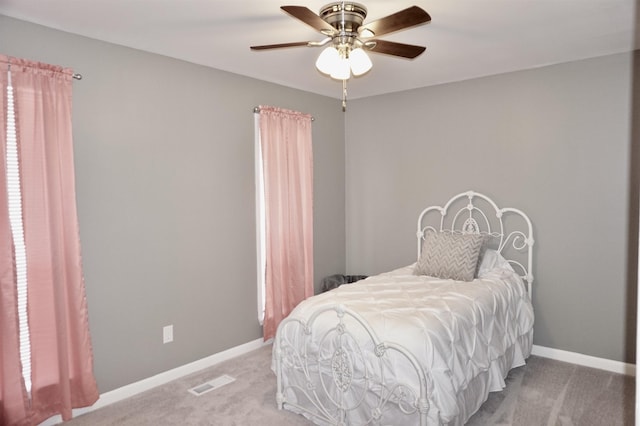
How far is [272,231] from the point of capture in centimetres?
405

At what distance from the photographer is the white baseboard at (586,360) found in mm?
3408

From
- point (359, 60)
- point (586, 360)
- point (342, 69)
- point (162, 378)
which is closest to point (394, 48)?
point (359, 60)

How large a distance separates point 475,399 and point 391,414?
631 millimetres

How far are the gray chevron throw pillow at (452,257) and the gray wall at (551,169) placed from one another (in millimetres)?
578

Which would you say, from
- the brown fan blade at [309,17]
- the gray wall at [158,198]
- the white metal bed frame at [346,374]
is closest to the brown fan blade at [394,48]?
the brown fan blade at [309,17]

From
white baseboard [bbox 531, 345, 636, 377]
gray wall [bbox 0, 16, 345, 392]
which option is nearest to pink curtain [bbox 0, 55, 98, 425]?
gray wall [bbox 0, 16, 345, 392]

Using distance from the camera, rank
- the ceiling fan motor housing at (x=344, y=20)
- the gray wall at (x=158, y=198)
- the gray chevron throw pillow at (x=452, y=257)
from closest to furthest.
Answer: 1. the ceiling fan motor housing at (x=344, y=20)
2. the gray wall at (x=158, y=198)
3. the gray chevron throw pillow at (x=452, y=257)

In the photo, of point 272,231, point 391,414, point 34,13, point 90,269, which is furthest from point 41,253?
point 391,414

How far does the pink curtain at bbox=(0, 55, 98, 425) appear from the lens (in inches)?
98.4

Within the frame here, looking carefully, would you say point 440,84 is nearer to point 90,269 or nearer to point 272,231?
point 272,231

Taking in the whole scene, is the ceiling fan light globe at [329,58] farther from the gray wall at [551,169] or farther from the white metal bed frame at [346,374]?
the gray wall at [551,169]

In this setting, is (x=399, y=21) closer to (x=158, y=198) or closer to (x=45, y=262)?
(x=158, y=198)

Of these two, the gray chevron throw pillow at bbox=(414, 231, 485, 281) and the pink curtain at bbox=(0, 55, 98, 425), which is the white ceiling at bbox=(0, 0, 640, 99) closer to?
the pink curtain at bbox=(0, 55, 98, 425)

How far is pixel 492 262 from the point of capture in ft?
12.6
